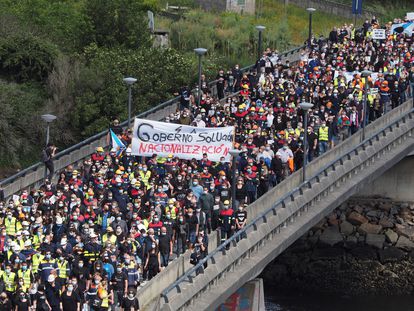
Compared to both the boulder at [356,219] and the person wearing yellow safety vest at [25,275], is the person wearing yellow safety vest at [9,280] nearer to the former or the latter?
the person wearing yellow safety vest at [25,275]

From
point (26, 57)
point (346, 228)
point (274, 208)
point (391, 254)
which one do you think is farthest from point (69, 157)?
point (391, 254)

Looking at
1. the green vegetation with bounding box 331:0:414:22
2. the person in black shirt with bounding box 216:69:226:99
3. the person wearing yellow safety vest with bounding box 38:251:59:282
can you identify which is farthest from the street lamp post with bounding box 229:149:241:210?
the green vegetation with bounding box 331:0:414:22

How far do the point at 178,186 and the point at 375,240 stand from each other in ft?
60.4

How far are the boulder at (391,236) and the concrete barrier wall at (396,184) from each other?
1415 mm

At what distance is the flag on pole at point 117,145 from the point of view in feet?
169

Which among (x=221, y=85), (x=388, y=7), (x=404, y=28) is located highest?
(x=404, y=28)

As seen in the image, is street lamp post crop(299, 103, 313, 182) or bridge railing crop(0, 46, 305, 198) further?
bridge railing crop(0, 46, 305, 198)

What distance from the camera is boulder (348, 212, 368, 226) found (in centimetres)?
6425

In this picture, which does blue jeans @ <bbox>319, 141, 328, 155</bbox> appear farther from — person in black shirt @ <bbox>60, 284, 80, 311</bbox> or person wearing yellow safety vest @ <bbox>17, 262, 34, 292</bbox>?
person in black shirt @ <bbox>60, 284, 80, 311</bbox>

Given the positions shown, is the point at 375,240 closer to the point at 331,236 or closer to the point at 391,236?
the point at 391,236

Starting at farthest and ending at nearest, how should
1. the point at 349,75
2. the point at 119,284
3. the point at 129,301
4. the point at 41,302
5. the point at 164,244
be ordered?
the point at 349,75 → the point at 164,244 → the point at 119,284 → the point at 129,301 → the point at 41,302

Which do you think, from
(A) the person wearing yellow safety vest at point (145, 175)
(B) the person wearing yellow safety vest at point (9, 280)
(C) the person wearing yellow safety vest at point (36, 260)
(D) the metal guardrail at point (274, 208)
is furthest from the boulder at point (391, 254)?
(B) the person wearing yellow safety vest at point (9, 280)

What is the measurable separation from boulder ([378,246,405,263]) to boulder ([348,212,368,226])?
174 centimetres

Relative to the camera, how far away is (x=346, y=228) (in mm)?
64312
